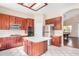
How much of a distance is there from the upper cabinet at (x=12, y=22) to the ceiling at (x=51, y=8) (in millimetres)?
173

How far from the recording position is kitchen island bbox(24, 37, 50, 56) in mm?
2305

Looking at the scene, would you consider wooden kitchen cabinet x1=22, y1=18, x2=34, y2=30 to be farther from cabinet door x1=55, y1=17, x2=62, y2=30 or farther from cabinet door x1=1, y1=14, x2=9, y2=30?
cabinet door x1=55, y1=17, x2=62, y2=30

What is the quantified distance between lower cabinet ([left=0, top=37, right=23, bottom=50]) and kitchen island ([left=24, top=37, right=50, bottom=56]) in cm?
14

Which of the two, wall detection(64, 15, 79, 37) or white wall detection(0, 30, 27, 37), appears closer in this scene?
white wall detection(0, 30, 27, 37)

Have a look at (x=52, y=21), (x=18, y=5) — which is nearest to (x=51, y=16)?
Answer: (x=52, y=21)

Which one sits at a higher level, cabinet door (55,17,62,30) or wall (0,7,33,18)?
wall (0,7,33,18)

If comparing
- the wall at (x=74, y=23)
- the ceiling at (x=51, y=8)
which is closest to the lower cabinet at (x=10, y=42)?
the ceiling at (x=51, y=8)

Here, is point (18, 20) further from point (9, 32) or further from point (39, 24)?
point (39, 24)

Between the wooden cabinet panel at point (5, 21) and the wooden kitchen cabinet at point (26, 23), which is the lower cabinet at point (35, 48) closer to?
the wooden kitchen cabinet at point (26, 23)

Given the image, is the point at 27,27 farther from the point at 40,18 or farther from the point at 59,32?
→ the point at 59,32

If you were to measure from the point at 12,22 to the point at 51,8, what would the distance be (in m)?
0.88

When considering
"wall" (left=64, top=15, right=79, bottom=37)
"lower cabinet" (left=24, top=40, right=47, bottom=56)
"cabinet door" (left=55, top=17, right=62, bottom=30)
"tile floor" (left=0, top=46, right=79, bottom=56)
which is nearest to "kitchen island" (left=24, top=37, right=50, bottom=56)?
"lower cabinet" (left=24, top=40, right=47, bottom=56)

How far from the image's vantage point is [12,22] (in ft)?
7.59

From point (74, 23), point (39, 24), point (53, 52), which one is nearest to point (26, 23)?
point (39, 24)
